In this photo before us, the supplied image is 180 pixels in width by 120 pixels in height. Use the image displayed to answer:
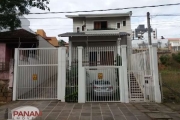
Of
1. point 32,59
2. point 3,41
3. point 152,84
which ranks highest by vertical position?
point 3,41

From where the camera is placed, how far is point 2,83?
28.9ft

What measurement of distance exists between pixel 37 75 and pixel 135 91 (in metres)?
5.17

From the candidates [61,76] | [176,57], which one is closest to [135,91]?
[61,76]

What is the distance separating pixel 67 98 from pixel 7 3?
5.37m

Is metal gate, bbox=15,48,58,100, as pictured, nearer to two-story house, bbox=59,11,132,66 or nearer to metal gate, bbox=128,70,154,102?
metal gate, bbox=128,70,154,102

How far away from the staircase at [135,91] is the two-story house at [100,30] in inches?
299

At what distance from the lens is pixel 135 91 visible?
8.44 m

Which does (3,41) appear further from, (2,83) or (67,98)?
(67,98)

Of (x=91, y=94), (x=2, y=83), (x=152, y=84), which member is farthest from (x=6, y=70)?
(x=152, y=84)

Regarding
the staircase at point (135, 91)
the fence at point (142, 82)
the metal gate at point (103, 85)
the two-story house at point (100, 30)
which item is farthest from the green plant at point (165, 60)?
the metal gate at point (103, 85)

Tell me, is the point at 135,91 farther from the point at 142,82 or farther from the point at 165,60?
the point at 165,60

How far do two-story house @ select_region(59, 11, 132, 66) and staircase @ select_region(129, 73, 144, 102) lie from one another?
299 inches

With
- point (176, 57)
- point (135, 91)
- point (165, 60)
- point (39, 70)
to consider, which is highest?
point (176, 57)

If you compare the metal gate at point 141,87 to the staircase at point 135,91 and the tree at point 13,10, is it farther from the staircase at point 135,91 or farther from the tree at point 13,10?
the tree at point 13,10
